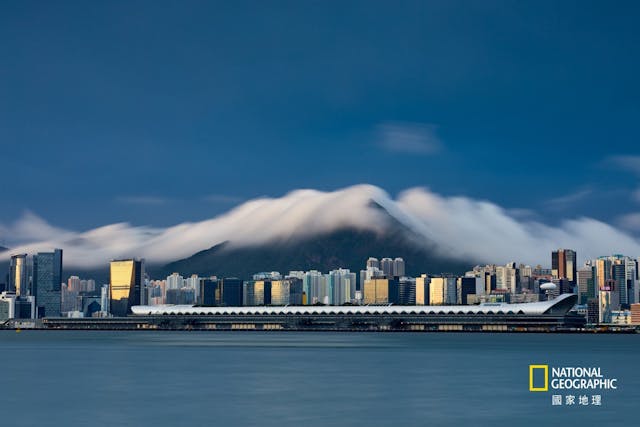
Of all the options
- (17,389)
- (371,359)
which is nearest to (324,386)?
(17,389)

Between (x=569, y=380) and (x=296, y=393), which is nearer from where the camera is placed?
(x=296, y=393)

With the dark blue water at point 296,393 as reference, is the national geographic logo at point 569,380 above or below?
above

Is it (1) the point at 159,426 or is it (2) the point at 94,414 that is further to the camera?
(2) the point at 94,414

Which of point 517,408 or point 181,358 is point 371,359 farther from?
point 517,408

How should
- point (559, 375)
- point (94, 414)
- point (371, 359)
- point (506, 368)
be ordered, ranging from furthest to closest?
point (371, 359)
point (506, 368)
point (559, 375)
point (94, 414)

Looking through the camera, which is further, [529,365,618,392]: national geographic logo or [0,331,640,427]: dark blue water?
[529,365,618,392]: national geographic logo

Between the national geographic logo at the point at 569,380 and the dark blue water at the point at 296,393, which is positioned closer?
the dark blue water at the point at 296,393

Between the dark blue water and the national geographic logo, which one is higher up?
the national geographic logo

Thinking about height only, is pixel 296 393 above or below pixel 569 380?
below
